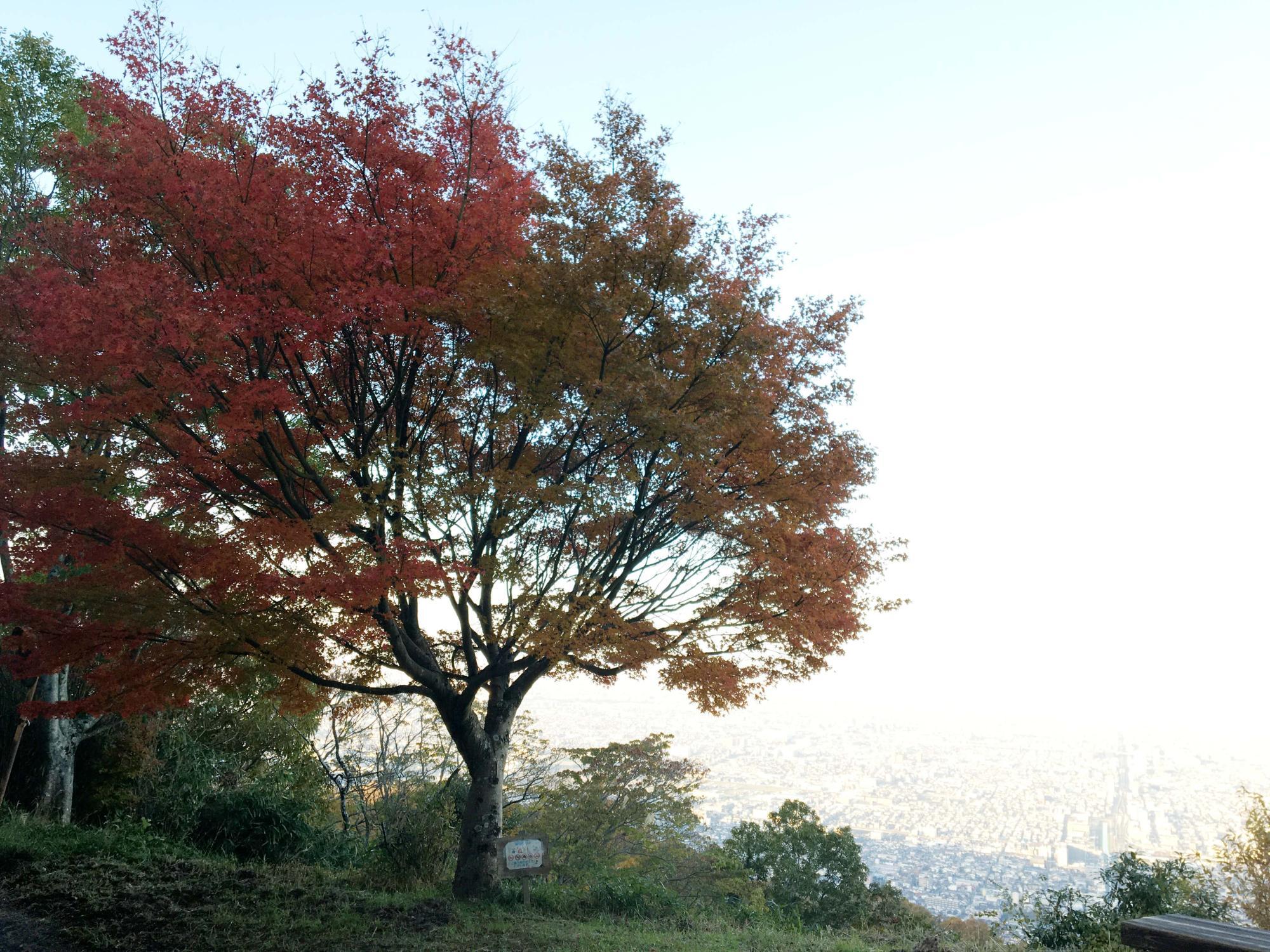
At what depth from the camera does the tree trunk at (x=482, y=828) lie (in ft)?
31.2

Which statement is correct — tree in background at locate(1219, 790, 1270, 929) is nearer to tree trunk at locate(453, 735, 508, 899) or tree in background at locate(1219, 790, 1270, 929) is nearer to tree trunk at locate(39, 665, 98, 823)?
tree trunk at locate(453, 735, 508, 899)

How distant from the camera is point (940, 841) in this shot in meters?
35.0

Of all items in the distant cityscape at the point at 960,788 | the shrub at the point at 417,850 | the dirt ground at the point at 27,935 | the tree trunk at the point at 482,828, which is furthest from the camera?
the distant cityscape at the point at 960,788

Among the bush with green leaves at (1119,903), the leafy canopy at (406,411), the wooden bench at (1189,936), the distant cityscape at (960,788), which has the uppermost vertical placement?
the leafy canopy at (406,411)

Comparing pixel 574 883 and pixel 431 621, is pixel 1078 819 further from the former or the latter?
pixel 431 621

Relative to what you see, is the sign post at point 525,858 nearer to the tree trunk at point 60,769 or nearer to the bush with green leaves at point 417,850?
the bush with green leaves at point 417,850

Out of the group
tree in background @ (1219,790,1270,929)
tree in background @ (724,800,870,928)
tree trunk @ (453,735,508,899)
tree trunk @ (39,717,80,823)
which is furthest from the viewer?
tree in background @ (724,800,870,928)

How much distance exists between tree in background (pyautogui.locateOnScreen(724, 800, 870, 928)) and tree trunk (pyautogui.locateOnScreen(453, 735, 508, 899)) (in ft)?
17.1

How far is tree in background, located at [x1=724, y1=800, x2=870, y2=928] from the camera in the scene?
13289mm

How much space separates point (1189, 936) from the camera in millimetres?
4320

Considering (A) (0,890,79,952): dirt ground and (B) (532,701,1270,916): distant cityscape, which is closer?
(A) (0,890,79,952): dirt ground

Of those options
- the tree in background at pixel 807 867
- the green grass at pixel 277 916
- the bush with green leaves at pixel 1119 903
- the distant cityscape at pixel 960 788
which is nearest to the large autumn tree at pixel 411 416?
the green grass at pixel 277 916

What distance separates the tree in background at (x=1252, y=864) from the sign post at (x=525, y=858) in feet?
24.1

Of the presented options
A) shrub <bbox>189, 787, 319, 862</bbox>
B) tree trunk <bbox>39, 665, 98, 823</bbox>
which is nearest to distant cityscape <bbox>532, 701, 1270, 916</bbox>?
shrub <bbox>189, 787, 319, 862</bbox>
